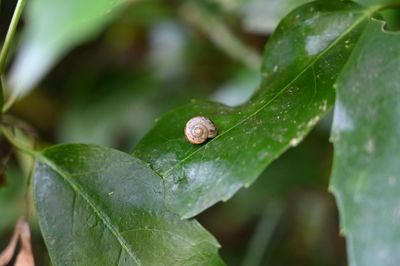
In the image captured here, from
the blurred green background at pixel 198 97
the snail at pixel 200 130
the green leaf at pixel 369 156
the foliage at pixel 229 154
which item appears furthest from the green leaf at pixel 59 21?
the blurred green background at pixel 198 97

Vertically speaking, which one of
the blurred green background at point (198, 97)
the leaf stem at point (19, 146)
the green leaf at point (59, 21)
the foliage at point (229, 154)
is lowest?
the blurred green background at point (198, 97)

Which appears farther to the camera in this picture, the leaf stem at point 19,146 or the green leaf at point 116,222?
the leaf stem at point 19,146

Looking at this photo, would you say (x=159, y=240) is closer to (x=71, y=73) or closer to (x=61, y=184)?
(x=61, y=184)

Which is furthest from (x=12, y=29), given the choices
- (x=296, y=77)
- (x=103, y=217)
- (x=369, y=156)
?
(x=369, y=156)

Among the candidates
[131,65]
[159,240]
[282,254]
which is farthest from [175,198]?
[131,65]

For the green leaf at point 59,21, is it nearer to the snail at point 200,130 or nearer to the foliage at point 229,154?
the foliage at point 229,154

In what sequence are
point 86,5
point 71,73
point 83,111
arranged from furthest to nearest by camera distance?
point 71,73, point 83,111, point 86,5
